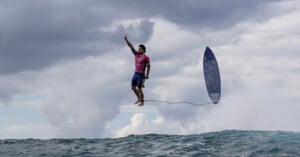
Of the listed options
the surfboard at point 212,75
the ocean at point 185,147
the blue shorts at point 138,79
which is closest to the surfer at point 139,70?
the blue shorts at point 138,79

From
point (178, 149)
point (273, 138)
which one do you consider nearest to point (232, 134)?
point (273, 138)

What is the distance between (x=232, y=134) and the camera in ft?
97.6

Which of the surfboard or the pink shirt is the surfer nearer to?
the pink shirt

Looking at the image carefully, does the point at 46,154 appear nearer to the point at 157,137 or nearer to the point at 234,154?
the point at 157,137

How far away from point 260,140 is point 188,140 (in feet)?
14.2

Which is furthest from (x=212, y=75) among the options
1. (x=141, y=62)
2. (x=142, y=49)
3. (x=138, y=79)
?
(x=142, y=49)

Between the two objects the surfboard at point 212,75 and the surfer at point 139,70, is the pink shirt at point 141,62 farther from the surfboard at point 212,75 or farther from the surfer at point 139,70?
the surfboard at point 212,75

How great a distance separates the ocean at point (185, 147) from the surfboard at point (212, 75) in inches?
133

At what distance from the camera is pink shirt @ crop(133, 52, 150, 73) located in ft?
89.1

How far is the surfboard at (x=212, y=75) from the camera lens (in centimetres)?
3397

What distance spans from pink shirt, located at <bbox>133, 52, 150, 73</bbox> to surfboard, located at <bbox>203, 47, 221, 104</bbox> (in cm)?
817

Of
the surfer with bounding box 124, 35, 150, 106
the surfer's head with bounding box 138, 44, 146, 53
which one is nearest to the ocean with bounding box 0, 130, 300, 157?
the surfer with bounding box 124, 35, 150, 106

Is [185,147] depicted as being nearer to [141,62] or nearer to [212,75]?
[141,62]

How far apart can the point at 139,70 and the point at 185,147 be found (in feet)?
18.3
